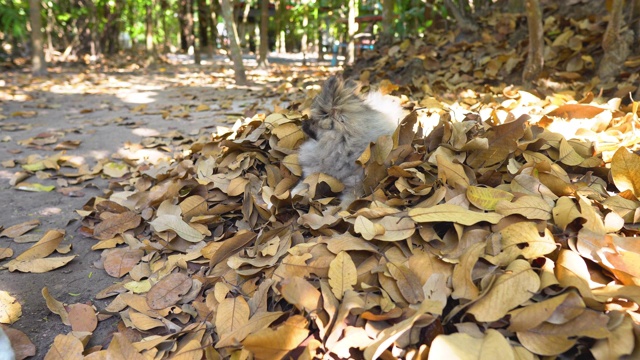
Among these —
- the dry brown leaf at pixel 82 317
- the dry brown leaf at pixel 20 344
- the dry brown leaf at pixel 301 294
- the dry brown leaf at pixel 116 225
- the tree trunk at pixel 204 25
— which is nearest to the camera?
the dry brown leaf at pixel 301 294

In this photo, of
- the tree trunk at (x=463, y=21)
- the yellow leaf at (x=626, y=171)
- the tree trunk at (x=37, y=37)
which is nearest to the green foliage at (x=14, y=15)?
the tree trunk at (x=37, y=37)

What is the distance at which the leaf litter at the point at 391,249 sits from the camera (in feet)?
4.33

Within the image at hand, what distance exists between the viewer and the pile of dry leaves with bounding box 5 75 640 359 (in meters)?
1.32

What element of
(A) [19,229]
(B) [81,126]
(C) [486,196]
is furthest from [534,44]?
(B) [81,126]

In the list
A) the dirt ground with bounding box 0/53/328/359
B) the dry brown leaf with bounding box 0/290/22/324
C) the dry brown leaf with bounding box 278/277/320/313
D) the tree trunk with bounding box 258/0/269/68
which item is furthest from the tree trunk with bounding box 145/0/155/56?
the dry brown leaf with bounding box 278/277/320/313

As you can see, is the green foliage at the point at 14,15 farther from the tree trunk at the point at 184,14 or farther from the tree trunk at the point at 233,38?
the tree trunk at the point at 233,38

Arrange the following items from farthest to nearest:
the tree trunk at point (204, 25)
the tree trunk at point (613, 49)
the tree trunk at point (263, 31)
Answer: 1. the tree trunk at point (204, 25)
2. the tree trunk at point (263, 31)
3. the tree trunk at point (613, 49)

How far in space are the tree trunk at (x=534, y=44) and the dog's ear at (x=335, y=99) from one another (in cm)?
217

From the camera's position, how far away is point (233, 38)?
22.7 feet

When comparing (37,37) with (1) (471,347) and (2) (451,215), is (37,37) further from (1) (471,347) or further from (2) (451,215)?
(1) (471,347)

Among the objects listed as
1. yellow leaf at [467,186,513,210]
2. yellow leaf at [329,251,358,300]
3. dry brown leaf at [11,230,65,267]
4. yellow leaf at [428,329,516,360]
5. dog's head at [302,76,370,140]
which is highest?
dog's head at [302,76,370,140]

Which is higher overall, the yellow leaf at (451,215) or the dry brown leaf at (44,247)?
the yellow leaf at (451,215)

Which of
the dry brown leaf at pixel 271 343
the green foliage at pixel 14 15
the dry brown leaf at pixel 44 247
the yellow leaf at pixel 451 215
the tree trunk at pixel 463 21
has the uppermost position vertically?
the green foliage at pixel 14 15

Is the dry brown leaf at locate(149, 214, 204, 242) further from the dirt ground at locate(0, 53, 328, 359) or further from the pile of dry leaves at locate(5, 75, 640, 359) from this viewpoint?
the dirt ground at locate(0, 53, 328, 359)
